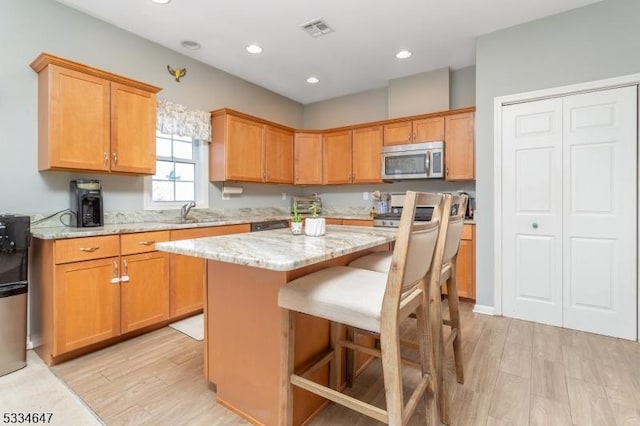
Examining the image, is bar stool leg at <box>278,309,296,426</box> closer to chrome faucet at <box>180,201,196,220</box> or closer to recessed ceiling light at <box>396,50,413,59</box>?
chrome faucet at <box>180,201,196,220</box>

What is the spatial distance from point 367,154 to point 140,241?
119 inches

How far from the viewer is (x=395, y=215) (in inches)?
158

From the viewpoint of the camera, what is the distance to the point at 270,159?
14.2 ft

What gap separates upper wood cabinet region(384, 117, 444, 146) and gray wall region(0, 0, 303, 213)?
102 inches

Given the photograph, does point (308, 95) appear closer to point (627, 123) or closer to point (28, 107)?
point (28, 107)

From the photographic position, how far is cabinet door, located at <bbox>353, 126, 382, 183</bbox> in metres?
4.36

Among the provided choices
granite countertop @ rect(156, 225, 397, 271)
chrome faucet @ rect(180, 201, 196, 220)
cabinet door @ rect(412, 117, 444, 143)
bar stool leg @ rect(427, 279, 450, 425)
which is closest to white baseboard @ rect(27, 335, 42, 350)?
chrome faucet @ rect(180, 201, 196, 220)

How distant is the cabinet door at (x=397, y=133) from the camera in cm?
408

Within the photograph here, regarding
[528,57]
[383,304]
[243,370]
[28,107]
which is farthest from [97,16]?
[528,57]

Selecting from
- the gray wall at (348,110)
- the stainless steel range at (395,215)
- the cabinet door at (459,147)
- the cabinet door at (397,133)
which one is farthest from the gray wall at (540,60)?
the gray wall at (348,110)

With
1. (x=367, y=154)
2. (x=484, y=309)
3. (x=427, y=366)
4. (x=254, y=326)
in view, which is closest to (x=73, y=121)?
(x=254, y=326)

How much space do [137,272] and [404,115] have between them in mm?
3580

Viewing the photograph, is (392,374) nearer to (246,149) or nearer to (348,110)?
(246,149)

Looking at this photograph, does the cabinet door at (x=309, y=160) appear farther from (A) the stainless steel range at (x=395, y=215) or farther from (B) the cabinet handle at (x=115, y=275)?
(B) the cabinet handle at (x=115, y=275)
